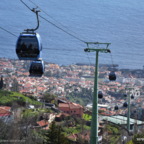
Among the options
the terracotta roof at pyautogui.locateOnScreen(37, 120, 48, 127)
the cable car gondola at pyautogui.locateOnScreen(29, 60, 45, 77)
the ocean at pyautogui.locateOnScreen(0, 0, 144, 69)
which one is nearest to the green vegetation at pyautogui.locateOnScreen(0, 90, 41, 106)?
the terracotta roof at pyautogui.locateOnScreen(37, 120, 48, 127)

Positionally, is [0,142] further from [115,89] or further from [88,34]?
[88,34]

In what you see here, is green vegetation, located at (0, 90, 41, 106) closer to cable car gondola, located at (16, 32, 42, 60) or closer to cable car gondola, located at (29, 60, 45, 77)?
cable car gondola, located at (29, 60, 45, 77)

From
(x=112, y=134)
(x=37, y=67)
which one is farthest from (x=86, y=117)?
(x=37, y=67)

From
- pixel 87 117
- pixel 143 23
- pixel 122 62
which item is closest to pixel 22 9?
pixel 143 23

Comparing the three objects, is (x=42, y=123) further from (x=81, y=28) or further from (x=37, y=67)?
(x=81, y=28)

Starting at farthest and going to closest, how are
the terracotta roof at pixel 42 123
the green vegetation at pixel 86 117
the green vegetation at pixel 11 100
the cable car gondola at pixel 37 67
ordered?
the green vegetation at pixel 11 100 < the green vegetation at pixel 86 117 < the terracotta roof at pixel 42 123 < the cable car gondola at pixel 37 67

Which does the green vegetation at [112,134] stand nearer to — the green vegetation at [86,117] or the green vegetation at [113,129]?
the green vegetation at [113,129]

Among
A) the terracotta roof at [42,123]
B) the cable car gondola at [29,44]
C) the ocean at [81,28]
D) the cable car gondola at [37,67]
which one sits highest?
the ocean at [81,28]

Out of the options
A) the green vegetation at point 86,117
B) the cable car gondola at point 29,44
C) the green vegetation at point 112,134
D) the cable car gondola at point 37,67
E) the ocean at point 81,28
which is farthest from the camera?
the ocean at point 81,28

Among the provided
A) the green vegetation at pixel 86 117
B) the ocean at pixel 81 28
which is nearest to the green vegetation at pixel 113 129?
the green vegetation at pixel 86 117
